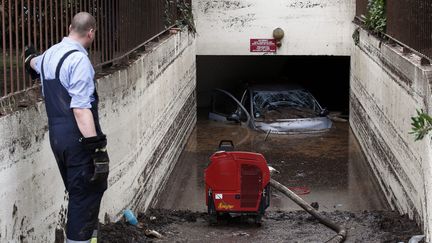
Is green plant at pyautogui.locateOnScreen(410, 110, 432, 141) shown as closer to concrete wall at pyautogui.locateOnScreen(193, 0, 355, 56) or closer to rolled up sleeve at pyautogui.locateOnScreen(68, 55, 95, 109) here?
rolled up sleeve at pyautogui.locateOnScreen(68, 55, 95, 109)

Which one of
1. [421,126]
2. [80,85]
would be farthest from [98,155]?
[421,126]

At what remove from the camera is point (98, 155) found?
5.28m

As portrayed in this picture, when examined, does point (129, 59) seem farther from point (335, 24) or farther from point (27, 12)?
point (335, 24)

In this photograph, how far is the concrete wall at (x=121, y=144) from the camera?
5.29 metres

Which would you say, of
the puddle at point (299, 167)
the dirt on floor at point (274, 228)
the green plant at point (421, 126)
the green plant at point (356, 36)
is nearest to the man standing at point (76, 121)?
the dirt on floor at point (274, 228)

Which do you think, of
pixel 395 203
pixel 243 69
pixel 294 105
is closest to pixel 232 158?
pixel 395 203

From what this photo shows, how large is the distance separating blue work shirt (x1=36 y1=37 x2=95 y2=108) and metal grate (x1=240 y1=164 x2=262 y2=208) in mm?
4206

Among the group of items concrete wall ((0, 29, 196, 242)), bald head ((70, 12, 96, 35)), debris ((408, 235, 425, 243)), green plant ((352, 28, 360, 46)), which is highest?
bald head ((70, 12, 96, 35))

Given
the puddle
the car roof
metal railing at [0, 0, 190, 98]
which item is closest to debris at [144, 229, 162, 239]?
metal railing at [0, 0, 190, 98]

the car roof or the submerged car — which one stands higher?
the car roof

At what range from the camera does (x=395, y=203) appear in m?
10.6

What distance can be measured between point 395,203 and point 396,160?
586 millimetres

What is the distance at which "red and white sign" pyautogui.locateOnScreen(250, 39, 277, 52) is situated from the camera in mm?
19250

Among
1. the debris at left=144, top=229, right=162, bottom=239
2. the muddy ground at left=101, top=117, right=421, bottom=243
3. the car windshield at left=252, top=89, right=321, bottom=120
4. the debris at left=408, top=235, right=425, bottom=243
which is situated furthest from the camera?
the car windshield at left=252, top=89, right=321, bottom=120
